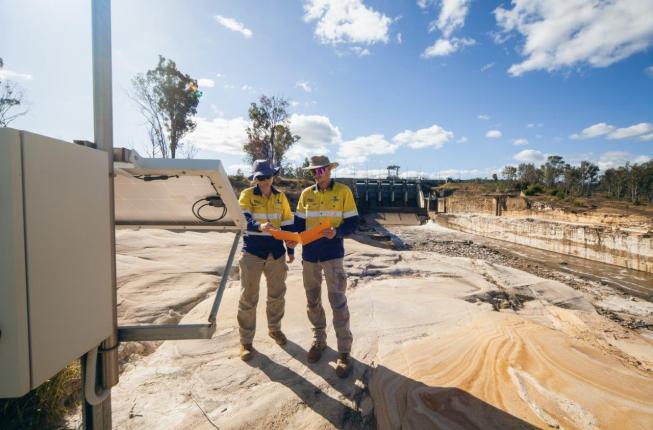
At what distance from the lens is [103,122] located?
1.20 metres

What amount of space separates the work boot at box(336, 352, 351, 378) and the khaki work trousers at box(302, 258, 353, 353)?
45mm

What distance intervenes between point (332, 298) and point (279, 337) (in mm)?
749

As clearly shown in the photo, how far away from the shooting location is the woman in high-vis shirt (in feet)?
8.61

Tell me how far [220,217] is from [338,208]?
3.28 ft

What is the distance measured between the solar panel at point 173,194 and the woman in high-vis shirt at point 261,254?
55 cm

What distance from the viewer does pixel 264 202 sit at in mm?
2771

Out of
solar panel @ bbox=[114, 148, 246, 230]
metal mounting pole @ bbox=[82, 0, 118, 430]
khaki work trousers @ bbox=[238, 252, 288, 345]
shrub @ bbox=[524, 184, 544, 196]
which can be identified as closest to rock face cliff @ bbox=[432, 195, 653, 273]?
shrub @ bbox=[524, 184, 544, 196]

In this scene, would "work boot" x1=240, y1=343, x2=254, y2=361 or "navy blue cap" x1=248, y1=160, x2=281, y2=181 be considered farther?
"navy blue cap" x1=248, y1=160, x2=281, y2=181

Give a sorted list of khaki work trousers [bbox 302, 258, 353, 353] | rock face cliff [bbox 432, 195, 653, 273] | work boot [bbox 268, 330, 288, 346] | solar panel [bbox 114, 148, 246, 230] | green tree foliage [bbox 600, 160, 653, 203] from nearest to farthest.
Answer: solar panel [bbox 114, 148, 246, 230] < khaki work trousers [bbox 302, 258, 353, 353] < work boot [bbox 268, 330, 288, 346] < rock face cliff [bbox 432, 195, 653, 273] < green tree foliage [bbox 600, 160, 653, 203]

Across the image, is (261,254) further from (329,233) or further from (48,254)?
(48,254)

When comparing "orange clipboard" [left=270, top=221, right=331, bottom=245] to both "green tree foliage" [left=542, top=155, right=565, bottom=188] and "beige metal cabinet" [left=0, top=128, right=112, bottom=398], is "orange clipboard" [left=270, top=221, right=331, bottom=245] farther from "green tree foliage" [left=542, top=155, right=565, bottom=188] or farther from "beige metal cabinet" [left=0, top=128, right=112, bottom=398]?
"green tree foliage" [left=542, top=155, right=565, bottom=188]

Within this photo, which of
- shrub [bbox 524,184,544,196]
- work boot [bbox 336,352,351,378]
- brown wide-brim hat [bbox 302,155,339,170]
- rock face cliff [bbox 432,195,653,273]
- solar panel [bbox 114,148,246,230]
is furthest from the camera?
shrub [bbox 524,184,544,196]

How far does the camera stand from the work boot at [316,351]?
8.16ft

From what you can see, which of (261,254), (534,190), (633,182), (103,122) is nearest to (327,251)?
(261,254)
